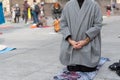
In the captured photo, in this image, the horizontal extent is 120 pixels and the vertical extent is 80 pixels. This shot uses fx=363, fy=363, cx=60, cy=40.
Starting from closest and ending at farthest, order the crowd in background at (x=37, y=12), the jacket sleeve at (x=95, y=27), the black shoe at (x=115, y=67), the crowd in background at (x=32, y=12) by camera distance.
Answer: the jacket sleeve at (x=95, y=27)
the black shoe at (x=115, y=67)
the crowd in background at (x=37, y=12)
the crowd in background at (x=32, y=12)

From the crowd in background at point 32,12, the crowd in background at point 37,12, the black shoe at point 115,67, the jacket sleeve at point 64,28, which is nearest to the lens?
the jacket sleeve at point 64,28

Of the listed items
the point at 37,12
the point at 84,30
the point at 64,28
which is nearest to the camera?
the point at 84,30

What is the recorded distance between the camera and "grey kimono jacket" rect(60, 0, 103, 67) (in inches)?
267

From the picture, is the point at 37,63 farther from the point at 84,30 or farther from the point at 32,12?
the point at 32,12

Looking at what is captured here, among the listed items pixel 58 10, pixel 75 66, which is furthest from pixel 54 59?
pixel 58 10

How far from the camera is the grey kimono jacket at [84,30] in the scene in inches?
267

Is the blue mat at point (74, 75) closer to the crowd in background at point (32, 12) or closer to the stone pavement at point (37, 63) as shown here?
the stone pavement at point (37, 63)

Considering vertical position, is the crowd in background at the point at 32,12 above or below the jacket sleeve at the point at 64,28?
below

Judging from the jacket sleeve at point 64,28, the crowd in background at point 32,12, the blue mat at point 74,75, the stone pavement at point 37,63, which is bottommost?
the crowd in background at point 32,12

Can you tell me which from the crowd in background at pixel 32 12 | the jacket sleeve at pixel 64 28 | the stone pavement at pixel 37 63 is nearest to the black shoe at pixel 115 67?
the stone pavement at pixel 37 63

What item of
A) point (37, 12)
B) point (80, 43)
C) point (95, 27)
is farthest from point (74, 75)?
point (37, 12)

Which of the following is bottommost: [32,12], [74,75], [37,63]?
[32,12]

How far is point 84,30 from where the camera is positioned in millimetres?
6832

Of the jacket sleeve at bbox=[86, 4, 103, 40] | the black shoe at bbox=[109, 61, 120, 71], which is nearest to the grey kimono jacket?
the jacket sleeve at bbox=[86, 4, 103, 40]
